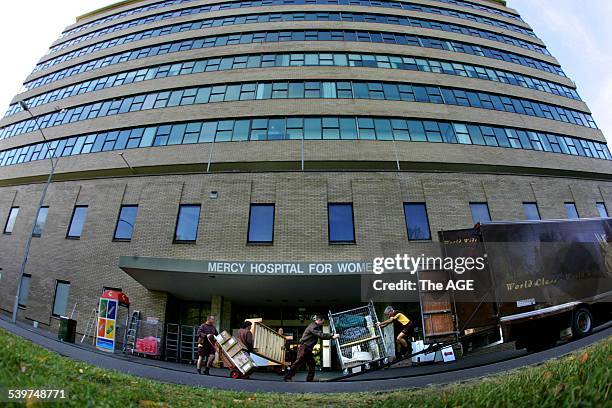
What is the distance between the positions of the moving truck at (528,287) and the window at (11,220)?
93.8ft

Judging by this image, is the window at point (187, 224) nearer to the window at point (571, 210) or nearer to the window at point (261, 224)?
the window at point (261, 224)

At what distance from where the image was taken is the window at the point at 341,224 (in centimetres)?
1698

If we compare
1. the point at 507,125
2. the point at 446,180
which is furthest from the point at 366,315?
the point at 507,125

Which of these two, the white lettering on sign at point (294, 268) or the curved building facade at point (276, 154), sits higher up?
the curved building facade at point (276, 154)

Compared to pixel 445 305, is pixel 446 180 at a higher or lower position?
higher

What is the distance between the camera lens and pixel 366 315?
11773 mm

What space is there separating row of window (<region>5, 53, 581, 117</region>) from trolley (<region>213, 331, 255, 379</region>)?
20188mm

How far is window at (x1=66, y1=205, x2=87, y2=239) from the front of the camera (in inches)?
782

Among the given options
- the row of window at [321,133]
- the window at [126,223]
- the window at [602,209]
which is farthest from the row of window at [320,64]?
the window at [126,223]

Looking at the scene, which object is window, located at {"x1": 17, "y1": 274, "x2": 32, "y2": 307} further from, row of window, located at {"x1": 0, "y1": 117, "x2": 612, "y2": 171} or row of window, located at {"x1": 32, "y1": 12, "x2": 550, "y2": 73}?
row of window, located at {"x1": 32, "y1": 12, "x2": 550, "y2": 73}

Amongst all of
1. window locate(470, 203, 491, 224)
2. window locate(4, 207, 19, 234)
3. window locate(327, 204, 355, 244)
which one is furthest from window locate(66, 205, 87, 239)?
window locate(470, 203, 491, 224)

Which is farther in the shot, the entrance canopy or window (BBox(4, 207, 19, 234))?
window (BBox(4, 207, 19, 234))

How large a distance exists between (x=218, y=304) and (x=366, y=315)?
8566 mm

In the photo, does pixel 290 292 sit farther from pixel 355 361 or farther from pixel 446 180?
pixel 446 180
